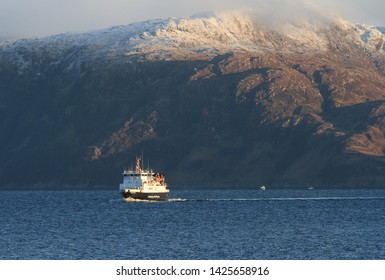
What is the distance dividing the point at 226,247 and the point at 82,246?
2002cm

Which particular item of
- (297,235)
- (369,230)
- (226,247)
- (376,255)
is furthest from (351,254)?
(369,230)

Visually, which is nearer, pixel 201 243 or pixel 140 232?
pixel 201 243

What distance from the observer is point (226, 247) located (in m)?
→ 160

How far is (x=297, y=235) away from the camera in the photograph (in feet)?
588

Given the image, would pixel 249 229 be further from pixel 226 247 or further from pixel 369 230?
pixel 226 247
